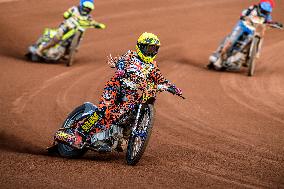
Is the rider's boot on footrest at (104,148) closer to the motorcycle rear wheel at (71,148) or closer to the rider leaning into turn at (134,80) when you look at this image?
the rider leaning into turn at (134,80)

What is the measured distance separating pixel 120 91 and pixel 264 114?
17.4 feet

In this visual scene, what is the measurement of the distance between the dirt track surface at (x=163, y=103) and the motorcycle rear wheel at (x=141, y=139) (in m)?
0.18

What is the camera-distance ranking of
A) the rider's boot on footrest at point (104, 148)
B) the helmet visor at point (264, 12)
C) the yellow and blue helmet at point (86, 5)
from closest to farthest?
the rider's boot on footrest at point (104, 148) < the helmet visor at point (264, 12) < the yellow and blue helmet at point (86, 5)

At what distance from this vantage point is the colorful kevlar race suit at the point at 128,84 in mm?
11391

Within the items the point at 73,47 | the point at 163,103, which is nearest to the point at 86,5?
the point at 73,47

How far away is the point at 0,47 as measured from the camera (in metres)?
24.1

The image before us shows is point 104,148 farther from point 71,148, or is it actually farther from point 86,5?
point 86,5

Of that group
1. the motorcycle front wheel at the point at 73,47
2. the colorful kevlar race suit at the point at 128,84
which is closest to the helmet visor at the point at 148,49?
the colorful kevlar race suit at the point at 128,84

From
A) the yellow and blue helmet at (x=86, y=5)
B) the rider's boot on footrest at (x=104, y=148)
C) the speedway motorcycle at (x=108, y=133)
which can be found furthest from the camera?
the yellow and blue helmet at (x=86, y=5)

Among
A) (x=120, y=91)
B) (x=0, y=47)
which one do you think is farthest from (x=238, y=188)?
(x=0, y=47)

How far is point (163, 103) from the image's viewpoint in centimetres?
1728

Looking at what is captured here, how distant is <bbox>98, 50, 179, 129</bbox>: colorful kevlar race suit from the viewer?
11.4m

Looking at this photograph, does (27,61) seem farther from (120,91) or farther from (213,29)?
(120,91)

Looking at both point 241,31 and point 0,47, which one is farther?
point 0,47
